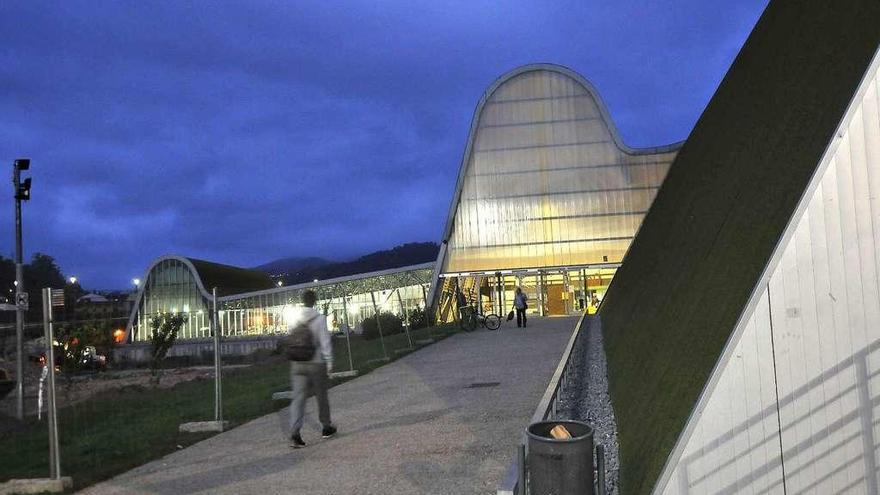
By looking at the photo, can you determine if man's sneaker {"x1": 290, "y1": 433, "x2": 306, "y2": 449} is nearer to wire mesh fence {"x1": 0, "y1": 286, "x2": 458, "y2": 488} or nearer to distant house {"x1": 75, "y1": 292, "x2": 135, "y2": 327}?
wire mesh fence {"x1": 0, "y1": 286, "x2": 458, "y2": 488}

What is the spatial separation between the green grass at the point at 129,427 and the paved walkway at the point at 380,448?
0.56 m

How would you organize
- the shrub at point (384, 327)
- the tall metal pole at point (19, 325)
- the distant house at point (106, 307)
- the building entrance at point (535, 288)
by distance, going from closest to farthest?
1. the tall metal pole at point (19, 325)
2. the shrub at point (384, 327)
3. the distant house at point (106, 307)
4. the building entrance at point (535, 288)

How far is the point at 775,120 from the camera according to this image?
5953 mm

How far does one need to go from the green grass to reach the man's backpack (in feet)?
7.16

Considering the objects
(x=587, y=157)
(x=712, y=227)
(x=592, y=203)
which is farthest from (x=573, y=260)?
(x=712, y=227)

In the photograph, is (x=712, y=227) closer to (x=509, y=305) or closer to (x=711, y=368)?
(x=711, y=368)

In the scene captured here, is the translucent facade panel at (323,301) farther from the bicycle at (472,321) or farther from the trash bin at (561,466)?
the trash bin at (561,466)

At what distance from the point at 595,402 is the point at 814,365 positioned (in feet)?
19.2

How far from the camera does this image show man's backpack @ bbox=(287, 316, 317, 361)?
827 centimetres

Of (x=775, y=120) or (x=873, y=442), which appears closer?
(x=873, y=442)

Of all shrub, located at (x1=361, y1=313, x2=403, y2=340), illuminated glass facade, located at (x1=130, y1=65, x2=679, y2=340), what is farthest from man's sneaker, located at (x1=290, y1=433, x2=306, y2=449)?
illuminated glass facade, located at (x1=130, y1=65, x2=679, y2=340)

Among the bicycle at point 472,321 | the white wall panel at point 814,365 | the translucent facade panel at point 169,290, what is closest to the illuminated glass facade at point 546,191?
the bicycle at point 472,321

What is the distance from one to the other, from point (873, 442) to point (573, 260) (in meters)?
39.0

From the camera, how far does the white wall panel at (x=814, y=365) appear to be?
4.32 m
